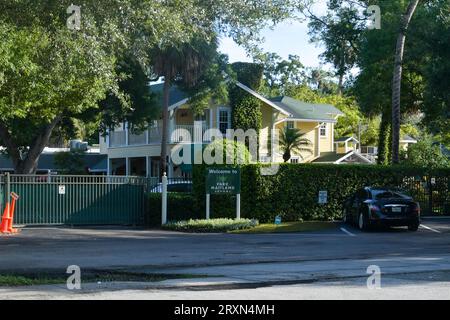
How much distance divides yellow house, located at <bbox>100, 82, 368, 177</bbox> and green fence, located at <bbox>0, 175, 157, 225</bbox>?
11536mm

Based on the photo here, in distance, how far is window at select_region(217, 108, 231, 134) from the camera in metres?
47.9

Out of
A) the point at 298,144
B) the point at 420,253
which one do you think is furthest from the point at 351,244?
the point at 298,144

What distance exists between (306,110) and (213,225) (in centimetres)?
3306

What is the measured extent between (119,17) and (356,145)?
53107 millimetres

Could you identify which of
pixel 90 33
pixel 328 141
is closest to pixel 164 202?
pixel 90 33

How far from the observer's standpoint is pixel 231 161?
28094 mm

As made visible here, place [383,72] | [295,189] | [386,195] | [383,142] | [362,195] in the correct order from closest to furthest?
[386,195] < [362,195] < [295,189] < [383,72] < [383,142]

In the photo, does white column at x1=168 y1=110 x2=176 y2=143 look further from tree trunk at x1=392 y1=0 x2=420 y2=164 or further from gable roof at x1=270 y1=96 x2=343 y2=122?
tree trunk at x1=392 y1=0 x2=420 y2=164

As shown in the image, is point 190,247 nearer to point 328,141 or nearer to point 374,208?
point 374,208

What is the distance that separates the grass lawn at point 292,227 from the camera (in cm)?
2641

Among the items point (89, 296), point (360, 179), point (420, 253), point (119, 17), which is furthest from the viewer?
point (360, 179)

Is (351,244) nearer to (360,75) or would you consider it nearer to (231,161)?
(231,161)

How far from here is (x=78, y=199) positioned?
27844 millimetres

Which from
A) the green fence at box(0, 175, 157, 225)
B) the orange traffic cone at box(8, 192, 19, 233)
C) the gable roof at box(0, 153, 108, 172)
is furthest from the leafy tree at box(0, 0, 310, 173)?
the gable roof at box(0, 153, 108, 172)
